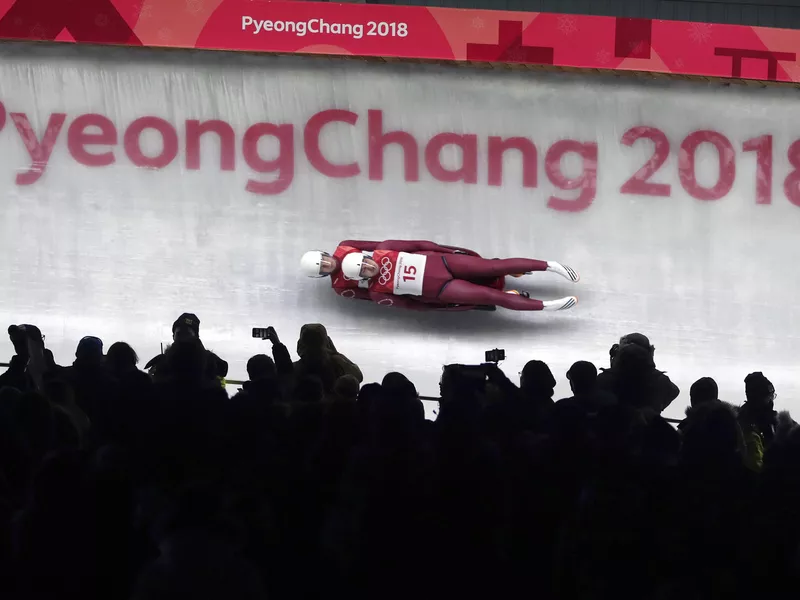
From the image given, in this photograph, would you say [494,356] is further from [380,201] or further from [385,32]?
[385,32]

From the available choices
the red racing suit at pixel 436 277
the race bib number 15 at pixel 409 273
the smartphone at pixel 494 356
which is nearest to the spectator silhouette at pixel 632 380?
the smartphone at pixel 494 356

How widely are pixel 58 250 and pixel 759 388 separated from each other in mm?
Answer: 4625

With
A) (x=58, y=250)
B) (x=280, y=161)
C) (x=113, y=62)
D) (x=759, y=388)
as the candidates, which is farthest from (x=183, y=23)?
(x=759, y=388)

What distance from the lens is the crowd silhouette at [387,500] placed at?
1.96 meters

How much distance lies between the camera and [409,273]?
5.80 metres

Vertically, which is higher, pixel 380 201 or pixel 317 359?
pixel 380 201

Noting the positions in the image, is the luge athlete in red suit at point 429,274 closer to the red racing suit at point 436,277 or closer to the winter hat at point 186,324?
the red racing suit at point 436,277

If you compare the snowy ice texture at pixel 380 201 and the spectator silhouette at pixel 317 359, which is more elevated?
the snowy ice texture at pixel 380 201

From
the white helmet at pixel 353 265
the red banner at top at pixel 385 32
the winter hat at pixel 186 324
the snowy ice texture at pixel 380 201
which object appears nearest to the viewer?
the winter hat at pixel 186 324

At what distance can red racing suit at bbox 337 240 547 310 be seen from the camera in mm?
5770

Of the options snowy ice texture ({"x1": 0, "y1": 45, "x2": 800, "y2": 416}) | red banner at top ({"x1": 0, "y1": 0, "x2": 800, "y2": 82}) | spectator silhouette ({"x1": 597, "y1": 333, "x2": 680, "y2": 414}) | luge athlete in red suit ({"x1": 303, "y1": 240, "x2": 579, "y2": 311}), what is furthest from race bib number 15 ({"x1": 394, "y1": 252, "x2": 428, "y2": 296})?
spectator silhouette ({"x1": 597, "y1": 333, "x2": 680, "y2": 414})

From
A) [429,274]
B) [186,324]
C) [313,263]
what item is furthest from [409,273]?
[186,324]

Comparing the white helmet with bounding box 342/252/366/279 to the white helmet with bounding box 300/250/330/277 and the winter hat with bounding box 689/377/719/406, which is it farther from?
the winter hat with bounding box 689/377/719/406

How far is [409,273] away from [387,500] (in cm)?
375
